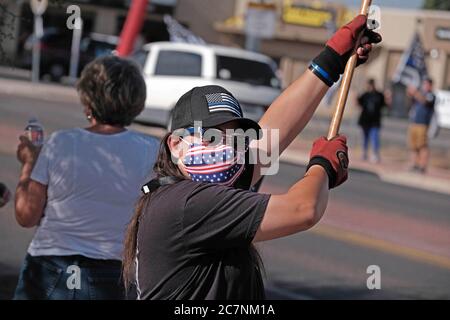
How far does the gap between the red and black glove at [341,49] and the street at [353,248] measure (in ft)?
13.1

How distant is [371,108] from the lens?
20.2 meters

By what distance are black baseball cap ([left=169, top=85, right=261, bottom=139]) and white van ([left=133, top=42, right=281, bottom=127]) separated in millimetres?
14208

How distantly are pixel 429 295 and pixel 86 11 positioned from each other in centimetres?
4105

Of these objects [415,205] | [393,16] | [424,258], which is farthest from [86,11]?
[424,258]

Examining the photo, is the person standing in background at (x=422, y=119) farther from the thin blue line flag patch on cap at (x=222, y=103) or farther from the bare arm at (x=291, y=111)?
the thin blue line flag patch on cap at (x=222, y=103)

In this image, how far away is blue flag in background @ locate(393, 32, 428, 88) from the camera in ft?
69.4

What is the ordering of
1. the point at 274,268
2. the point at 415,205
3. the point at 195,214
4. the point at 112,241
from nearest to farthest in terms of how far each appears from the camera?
the point at 195,214
the point at 112,241
the point at 274,268
the point at 415,205

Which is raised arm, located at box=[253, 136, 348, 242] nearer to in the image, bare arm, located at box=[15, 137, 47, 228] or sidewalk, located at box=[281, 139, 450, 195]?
bare arm, located at box=[15, 137, 47, 228]

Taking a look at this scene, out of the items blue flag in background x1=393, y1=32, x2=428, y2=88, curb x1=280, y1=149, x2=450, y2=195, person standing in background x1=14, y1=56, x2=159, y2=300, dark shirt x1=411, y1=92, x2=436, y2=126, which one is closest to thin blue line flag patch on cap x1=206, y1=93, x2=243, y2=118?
person standing in background x1=14, y1=56, x2=159, y2=300

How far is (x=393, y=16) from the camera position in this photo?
151ft

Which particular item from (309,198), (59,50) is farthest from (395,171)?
(59,50)

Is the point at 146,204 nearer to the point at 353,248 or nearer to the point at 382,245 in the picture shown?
the point at 353,248

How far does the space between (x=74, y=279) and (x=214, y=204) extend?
4.87 feet

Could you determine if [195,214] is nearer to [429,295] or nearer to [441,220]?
[429,295]
